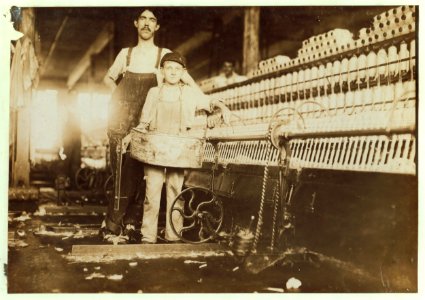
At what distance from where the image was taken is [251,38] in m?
6.33

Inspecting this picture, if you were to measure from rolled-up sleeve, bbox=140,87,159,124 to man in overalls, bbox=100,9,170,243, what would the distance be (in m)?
0.29

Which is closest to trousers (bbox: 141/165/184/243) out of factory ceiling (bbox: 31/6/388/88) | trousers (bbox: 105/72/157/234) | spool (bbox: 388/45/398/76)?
trousers (bbox: 105/72/157/234)

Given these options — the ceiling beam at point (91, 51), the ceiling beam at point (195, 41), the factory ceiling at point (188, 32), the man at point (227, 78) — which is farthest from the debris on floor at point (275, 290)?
the ceiling beam at point (195, 41)

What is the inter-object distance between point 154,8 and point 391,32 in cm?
178

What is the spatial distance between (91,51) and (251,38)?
6261 millimetres

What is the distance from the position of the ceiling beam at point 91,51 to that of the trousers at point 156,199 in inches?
202

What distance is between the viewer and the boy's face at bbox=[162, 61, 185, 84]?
134 inches

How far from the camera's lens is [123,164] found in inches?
148

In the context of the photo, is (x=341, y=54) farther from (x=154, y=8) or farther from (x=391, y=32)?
(x=154, y=8)

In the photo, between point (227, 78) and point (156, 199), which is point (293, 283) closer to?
point (156, 199)

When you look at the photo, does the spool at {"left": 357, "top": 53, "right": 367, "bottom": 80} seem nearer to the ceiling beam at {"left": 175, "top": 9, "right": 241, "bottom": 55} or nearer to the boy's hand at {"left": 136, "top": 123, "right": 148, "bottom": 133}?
the boy's hand at {"left": 136, "top": 123, "right": 148, "bottom": 133}

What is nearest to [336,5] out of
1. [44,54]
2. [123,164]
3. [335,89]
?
[335,89]

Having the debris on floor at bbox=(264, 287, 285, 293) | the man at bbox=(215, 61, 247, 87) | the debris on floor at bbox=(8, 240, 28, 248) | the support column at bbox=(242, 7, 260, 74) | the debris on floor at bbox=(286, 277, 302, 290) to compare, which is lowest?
the debris on floor at bbox=(264, 287, 285, 293)
